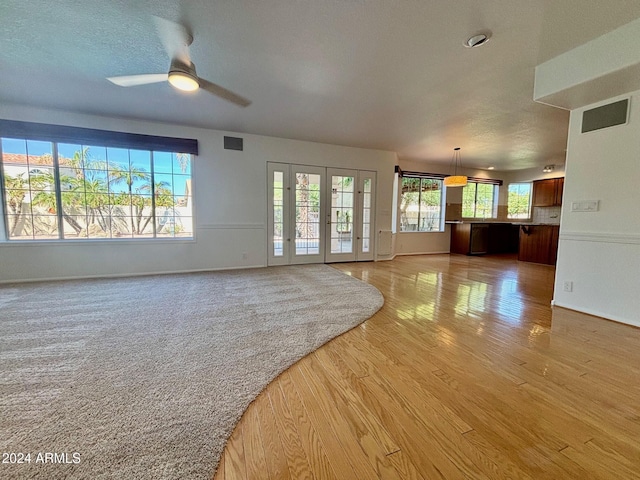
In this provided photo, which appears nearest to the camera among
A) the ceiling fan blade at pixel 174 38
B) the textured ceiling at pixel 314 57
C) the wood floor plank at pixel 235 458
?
the wood floor plank at pixel 235 458

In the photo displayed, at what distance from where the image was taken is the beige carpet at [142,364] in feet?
3.93

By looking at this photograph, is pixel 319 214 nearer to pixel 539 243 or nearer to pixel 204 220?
pixel 204 220

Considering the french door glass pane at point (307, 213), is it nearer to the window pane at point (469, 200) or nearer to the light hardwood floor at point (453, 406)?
the light hardwood floor at point (453, 406)

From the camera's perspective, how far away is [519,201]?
8.73 metres

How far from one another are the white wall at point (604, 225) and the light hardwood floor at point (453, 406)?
0.35 m

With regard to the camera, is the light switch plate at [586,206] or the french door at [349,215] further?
the french door at [349,215]

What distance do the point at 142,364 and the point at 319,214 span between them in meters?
4.46

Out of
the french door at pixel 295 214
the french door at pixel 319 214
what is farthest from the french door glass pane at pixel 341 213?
the french door at pixel 295 214

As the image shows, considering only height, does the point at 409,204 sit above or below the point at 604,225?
above

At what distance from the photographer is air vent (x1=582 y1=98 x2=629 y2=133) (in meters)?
2.73

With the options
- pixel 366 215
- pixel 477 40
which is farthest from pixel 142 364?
pixel 366 215

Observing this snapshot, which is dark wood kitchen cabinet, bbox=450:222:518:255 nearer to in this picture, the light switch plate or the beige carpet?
the light switch plate

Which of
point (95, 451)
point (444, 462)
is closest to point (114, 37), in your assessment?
point (95, 451)

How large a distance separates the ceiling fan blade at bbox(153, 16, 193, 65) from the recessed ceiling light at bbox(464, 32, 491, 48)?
235 cm
